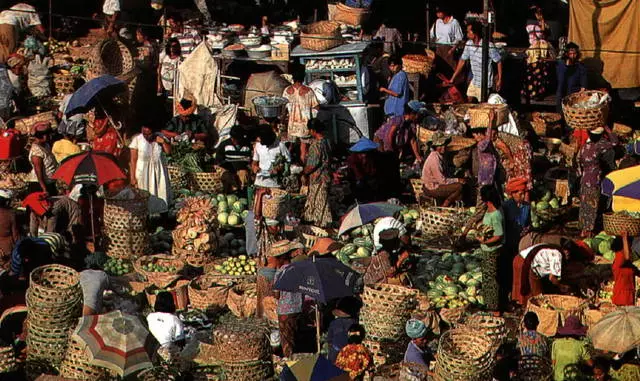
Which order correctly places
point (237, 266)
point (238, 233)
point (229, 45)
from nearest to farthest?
point (237, 266) < point (238, 233) < point (229, 45)

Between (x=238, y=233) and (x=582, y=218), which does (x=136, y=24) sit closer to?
(x=238, y=233)

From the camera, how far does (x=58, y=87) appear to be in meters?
25.9

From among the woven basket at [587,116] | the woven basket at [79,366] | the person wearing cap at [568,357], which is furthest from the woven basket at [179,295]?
the woven basket at [587,116]

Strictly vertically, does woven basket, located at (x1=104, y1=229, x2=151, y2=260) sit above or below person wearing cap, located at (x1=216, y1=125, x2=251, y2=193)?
below

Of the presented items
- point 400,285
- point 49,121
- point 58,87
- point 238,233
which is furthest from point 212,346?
point 58,87

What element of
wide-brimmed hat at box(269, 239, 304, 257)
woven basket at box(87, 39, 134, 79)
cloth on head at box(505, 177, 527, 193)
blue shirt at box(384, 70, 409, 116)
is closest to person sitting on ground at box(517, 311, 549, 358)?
wide-brimmed hat at box(269, 239, 304, 257)

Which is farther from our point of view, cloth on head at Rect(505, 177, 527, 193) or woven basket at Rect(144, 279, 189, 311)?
cloth on head at Rect(505, 177, 527, 193)

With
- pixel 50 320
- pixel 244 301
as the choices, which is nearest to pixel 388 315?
pixel 244 301

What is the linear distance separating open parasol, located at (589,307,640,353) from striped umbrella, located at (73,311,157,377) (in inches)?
174

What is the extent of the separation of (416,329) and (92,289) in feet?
12.0

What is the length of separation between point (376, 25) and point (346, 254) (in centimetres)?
Result: 780

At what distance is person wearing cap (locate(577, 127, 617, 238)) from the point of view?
21.1m

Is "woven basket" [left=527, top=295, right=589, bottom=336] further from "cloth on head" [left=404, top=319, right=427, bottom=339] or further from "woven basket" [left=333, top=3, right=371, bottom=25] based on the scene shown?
"woven basket" [left=333, top=3, right=371, bottom=25]

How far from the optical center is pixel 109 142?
2241cm
